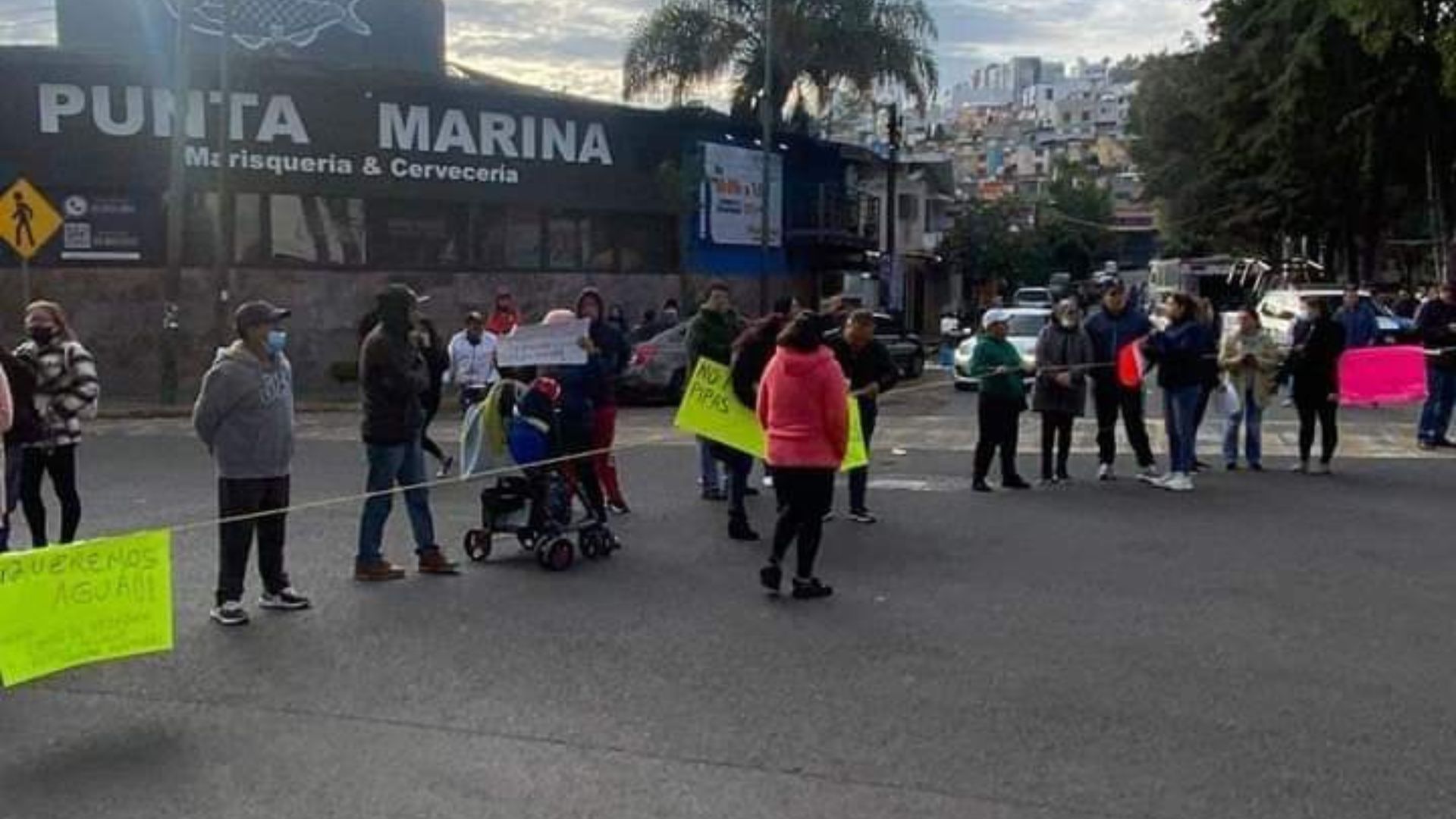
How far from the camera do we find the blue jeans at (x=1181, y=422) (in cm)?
1308

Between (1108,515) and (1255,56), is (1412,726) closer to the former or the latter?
(1108,515)

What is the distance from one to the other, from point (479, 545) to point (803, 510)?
238 centimetres

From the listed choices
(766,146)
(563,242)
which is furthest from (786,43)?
(563,242)

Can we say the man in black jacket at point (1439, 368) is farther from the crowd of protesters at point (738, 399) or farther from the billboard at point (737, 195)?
the billboard at point (737, 195)

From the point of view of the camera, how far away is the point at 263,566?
831cm

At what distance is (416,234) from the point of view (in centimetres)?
3020

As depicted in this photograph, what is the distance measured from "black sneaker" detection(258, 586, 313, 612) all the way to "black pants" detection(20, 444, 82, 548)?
6.72 ft

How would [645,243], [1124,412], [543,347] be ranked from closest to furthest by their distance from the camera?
[543,347] → [1124,412] → [645,243]

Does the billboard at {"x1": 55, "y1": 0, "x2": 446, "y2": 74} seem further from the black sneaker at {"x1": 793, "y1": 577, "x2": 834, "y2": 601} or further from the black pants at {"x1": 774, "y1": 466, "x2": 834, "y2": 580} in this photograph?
the black sneaker at {"x1": 793, "y1": 577, "x2": 834, "y2": 601}

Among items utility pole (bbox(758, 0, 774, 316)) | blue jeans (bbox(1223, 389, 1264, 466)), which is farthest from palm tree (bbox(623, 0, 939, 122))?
blue jeans (bbox(1223, 389, 1264, 466))

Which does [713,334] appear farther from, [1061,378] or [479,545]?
[1061,378]

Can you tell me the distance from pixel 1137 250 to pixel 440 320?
104 meters

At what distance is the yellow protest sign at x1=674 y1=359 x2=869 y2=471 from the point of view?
35.7 feet

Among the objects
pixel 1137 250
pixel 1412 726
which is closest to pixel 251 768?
pixel 1412 726
